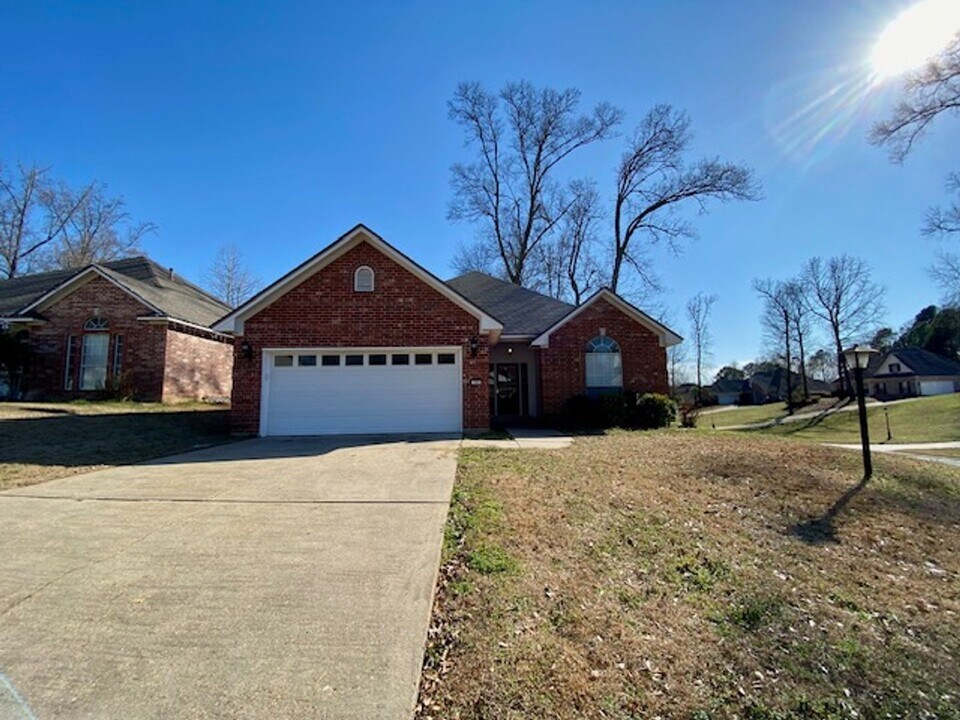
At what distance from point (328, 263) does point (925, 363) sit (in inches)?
2287

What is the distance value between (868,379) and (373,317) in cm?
5868

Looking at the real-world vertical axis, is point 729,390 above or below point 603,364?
above

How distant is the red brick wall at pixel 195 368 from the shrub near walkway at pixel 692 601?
1479cm

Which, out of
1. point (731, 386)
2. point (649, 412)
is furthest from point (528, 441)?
point (731, 386)

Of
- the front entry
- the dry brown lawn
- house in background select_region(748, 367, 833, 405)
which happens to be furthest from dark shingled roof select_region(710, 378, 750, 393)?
the dry brown lawn

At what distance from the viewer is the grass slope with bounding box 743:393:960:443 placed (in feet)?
69.3

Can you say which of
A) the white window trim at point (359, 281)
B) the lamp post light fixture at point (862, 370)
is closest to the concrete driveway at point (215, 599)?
the lamp post light fixture at point (862, 370)

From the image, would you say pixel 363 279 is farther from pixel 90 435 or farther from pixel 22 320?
pixel 22 320

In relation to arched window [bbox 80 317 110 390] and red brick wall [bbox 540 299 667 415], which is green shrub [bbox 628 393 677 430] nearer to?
red brick wall [bbox 540 299 667 415]

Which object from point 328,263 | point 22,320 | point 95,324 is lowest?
point 95,324

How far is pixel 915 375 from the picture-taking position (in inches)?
1838

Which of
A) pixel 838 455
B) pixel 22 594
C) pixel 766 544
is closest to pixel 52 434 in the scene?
pixel 22 594

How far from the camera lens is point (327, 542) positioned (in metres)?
4.46

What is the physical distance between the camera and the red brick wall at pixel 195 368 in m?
17.2
